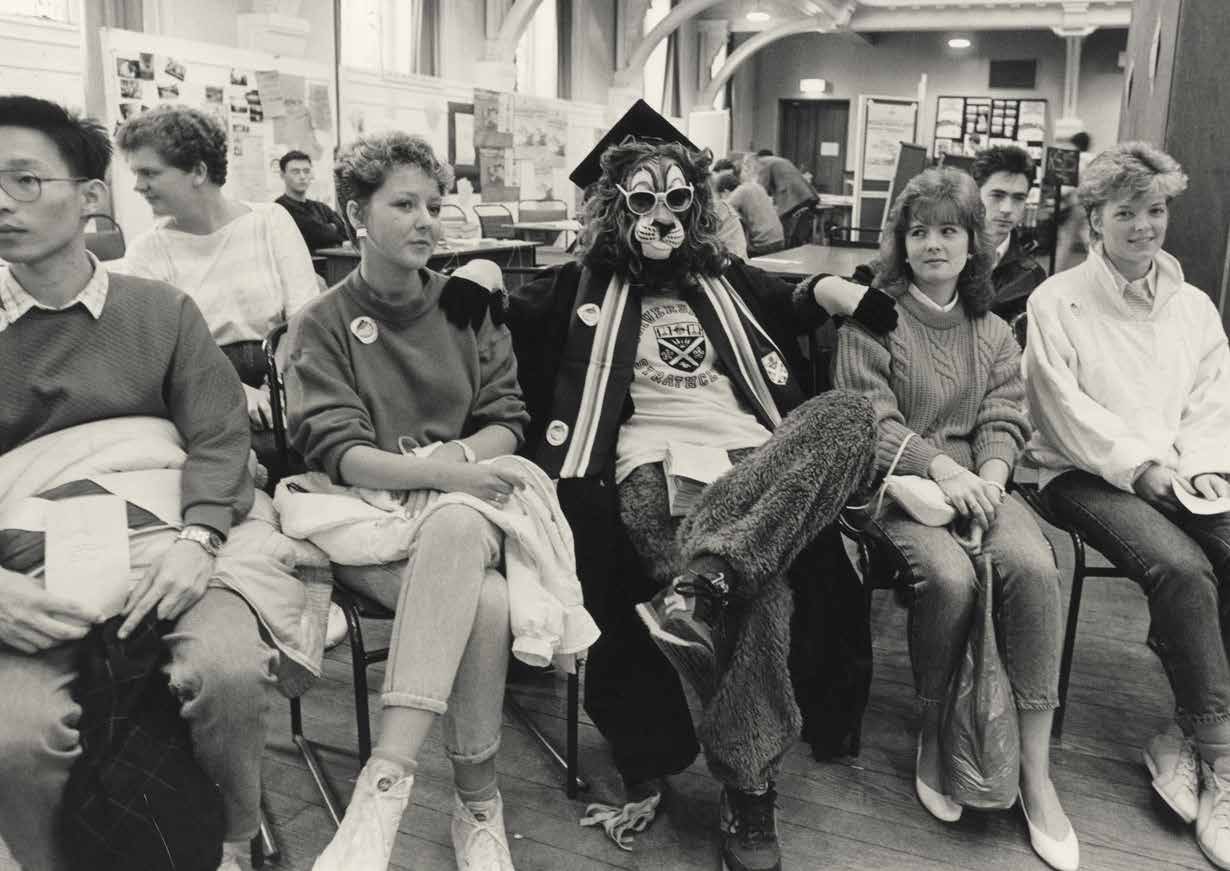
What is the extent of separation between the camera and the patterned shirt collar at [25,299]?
152 cm

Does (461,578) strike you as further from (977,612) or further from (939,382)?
(939,382)

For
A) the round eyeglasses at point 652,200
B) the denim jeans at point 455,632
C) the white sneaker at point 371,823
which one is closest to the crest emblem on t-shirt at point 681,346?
the round eyeglasses at point 652,200

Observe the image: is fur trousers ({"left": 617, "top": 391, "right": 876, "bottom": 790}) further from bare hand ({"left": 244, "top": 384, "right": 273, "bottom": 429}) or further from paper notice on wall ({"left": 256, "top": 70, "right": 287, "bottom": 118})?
paper notice on wall ({"left": 256, "top": 70, "right": 287, "bottom": 118})

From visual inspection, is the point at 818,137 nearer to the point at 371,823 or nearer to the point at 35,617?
the point at 371,823

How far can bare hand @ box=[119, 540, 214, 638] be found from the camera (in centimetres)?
146

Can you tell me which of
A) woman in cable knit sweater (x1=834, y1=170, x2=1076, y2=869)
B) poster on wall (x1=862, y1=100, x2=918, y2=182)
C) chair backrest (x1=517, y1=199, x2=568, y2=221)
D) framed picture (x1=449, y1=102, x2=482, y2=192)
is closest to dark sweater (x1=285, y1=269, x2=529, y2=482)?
woman in cable knit sweater (x1=834, y1=170, x2=1076, y2=869)

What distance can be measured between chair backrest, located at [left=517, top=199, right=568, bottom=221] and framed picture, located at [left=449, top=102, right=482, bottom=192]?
2.13ft

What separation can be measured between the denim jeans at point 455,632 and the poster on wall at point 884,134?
4.90m

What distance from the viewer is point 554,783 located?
2045 mm

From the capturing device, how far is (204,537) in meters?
1.57

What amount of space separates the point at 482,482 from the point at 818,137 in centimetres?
1609

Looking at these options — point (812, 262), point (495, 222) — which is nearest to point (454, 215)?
point (495, 222)

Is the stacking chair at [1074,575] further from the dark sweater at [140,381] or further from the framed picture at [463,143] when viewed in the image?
the framed picture at [463,143]

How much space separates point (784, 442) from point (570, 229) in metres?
8.02
